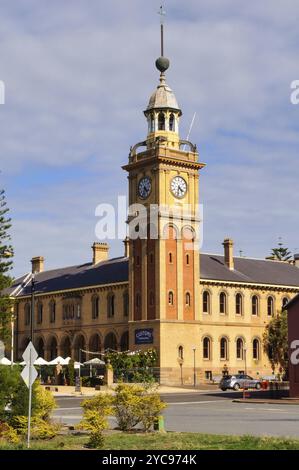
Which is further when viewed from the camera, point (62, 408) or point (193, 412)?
point (62, 408)

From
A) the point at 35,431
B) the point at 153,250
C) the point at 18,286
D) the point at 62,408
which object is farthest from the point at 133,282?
the point at 35,431

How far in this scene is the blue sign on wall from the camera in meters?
74.2

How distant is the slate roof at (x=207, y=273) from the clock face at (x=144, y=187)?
8.61 metres

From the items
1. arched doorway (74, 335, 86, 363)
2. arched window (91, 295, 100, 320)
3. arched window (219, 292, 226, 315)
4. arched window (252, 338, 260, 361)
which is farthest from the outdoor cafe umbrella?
arched window (252, 338, 260, 361)

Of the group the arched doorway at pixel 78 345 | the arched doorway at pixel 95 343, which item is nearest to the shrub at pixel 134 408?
the arched doorway at pixel 95 343

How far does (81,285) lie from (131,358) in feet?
56.5

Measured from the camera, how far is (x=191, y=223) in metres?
76.9

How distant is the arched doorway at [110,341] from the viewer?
8131 centimetres

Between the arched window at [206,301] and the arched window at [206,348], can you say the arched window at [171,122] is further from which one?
the arched window at [206,348]

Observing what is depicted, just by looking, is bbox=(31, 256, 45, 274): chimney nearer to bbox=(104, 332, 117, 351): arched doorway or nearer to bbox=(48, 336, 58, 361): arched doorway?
bbox=(48, 336, 58, 361): arched doorway

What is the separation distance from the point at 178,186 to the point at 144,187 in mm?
3179
